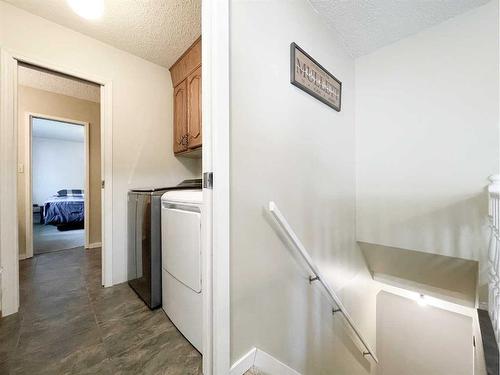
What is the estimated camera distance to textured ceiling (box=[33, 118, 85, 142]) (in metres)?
4.38

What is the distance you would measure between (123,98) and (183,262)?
1772 mm

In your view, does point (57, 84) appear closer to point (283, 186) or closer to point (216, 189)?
point (216, 189)

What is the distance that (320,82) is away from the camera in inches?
59.5

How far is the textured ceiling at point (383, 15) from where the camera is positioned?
1.46 meters

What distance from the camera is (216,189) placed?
88 centimetres

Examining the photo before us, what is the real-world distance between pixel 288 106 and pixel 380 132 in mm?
1273

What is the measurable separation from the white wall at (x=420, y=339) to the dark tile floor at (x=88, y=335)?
2.69 meters

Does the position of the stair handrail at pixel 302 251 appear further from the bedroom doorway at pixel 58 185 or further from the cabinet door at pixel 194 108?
the bedroom doorway at pixel 58 185

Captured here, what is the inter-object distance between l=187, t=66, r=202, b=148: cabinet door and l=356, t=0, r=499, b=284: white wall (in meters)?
1.62

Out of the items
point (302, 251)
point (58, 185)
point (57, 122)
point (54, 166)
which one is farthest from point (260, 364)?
point (54, 166)

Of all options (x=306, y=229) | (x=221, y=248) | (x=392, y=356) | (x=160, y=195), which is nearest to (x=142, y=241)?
(x=160, y=195)

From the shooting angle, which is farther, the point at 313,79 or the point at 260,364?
the point at 313,79

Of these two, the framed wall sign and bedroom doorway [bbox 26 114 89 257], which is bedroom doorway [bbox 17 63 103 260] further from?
the framed wall sign

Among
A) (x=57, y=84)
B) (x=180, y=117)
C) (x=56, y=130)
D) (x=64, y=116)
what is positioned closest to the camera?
(x=180, y=117)
